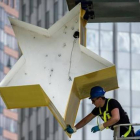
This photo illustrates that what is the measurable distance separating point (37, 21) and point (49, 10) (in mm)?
2093

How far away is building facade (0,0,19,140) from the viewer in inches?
3871

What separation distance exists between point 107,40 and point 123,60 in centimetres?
299

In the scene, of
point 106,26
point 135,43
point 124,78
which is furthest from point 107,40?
point 124,78

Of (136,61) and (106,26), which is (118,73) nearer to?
(136,61)

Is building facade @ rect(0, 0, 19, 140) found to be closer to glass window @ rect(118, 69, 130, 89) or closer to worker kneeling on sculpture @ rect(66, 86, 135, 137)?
glass window @ rect(118, 69, 130, 89)

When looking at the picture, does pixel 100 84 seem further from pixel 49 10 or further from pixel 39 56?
pixel 49 10

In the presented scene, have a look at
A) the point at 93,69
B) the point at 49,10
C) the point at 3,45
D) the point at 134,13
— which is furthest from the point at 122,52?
the point at 93,69

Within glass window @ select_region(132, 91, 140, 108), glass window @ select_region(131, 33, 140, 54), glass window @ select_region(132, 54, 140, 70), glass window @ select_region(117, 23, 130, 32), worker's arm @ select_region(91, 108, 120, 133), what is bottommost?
worker's arm @ select_region(91, 108, 120, 133)

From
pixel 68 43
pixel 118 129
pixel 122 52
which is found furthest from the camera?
pixel 122 52

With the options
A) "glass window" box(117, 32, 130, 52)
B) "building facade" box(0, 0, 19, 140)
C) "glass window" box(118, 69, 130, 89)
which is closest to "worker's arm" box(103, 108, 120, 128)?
"glass window" box(118, 69, 130, 89)

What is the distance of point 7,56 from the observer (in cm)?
10200

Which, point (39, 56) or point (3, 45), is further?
point (3, 45)

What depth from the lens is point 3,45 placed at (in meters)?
101

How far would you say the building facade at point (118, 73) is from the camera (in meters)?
86.9
